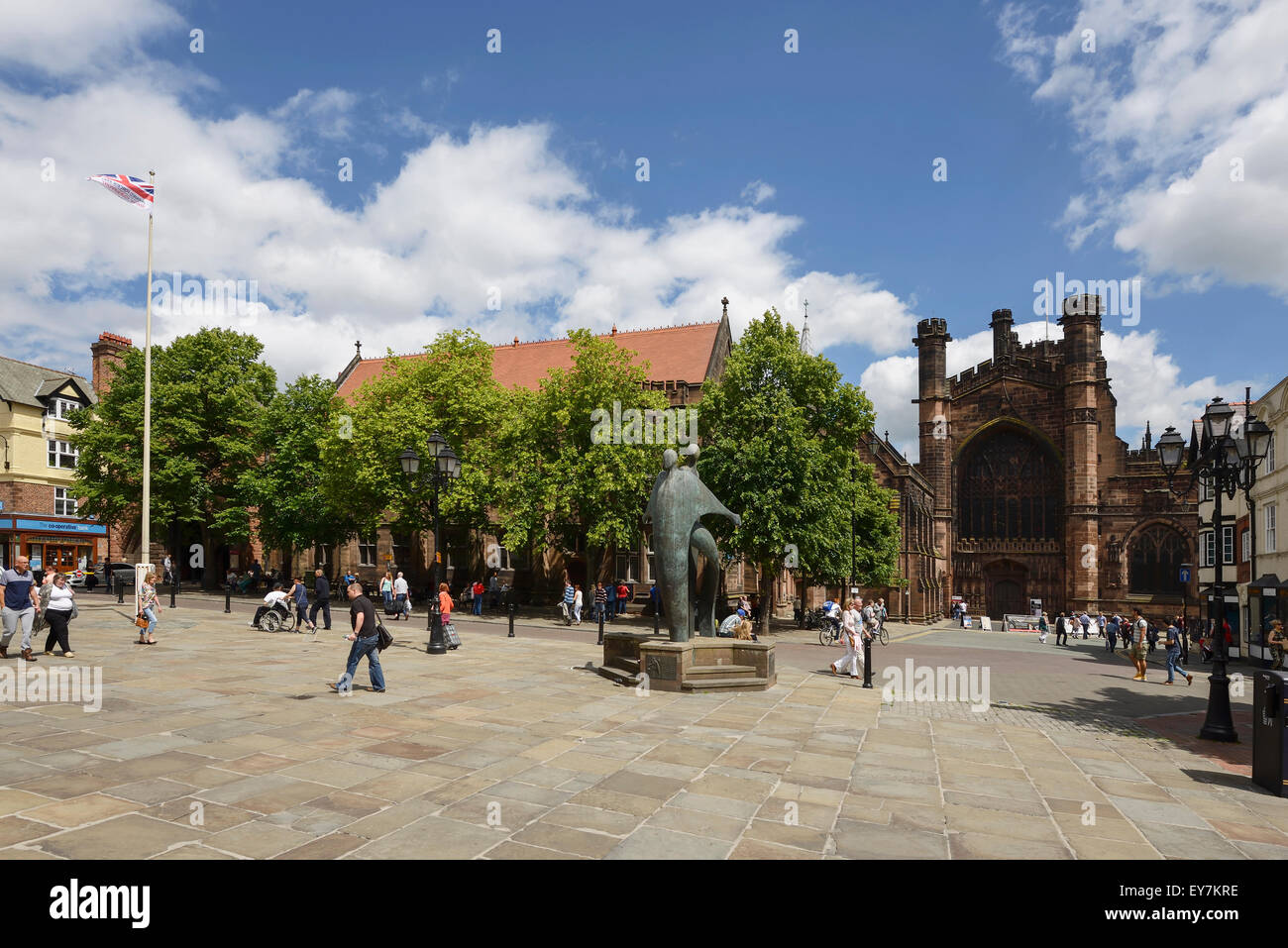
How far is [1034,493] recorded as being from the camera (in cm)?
5422

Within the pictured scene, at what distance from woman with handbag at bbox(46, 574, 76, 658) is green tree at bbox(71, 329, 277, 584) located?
2595 centimetres

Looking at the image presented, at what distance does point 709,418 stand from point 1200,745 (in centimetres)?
2233

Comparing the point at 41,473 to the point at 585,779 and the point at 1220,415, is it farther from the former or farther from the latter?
the point at 1220,415

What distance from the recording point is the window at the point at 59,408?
148 feet

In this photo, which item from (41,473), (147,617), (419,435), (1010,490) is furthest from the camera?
(1010,490)

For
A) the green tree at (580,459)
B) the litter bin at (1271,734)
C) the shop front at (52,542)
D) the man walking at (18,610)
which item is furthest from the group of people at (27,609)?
the shop front at (52,542)

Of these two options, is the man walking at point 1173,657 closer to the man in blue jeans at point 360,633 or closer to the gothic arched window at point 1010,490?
the man in blue jeans at point 360,633

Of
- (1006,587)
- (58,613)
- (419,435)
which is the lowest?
Result: (1006,587)

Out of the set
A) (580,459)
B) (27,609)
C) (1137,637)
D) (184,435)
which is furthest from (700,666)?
(184,435)

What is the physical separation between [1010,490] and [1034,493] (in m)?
1.68

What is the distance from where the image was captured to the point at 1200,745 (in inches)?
413

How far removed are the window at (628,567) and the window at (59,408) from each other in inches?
1391

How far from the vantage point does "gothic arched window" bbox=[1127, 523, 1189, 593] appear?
4934cm
